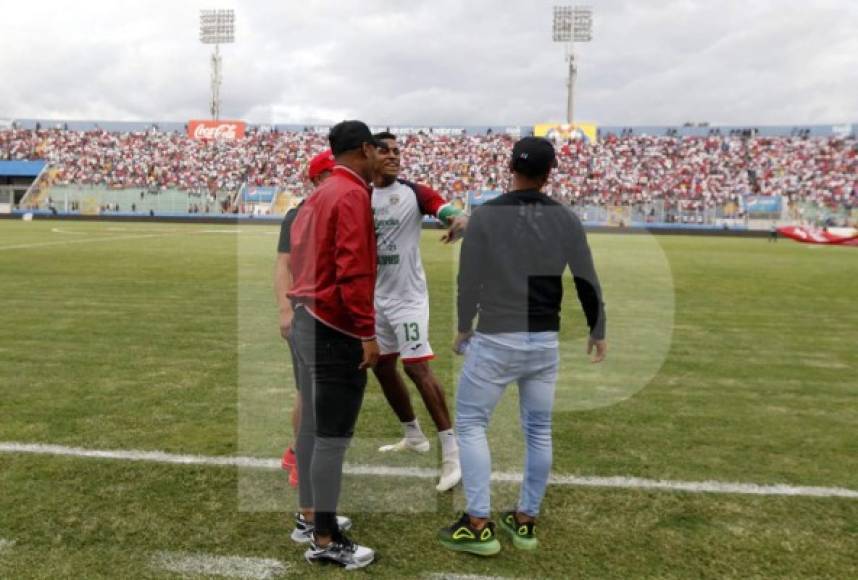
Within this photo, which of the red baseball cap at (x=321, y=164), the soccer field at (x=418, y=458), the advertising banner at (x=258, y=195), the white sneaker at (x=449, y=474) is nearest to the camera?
the soccer field at (x=418, y=458)

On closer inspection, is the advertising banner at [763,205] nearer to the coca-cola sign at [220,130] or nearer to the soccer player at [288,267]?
the coca-cola sign at [220,130]

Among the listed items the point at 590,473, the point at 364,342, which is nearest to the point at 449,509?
the point at 590,473

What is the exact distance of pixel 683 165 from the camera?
185 ft

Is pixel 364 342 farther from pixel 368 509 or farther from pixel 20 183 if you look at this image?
pixel 20 183

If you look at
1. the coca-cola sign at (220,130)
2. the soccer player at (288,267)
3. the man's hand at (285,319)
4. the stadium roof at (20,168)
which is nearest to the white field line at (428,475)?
the soccer player at (288,267)

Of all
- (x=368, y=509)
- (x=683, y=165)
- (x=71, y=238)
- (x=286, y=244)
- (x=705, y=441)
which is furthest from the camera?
(x=683, y=165)

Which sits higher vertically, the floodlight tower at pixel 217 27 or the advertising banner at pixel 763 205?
the floodlight tower at pixel 217 27

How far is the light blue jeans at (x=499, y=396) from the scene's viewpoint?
11.0 feet

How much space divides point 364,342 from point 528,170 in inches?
43.4

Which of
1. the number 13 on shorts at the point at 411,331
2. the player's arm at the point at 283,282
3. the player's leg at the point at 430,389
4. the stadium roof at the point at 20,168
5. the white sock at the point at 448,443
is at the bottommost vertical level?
the white sock at the point at 448,443

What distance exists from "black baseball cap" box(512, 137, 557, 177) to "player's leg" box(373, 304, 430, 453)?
63.3 inches

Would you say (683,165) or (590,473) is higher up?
(683,165)

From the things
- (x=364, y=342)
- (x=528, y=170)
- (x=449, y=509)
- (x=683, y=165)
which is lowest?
(x=449, y=509)

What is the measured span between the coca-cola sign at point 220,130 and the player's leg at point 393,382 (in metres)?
61.9
